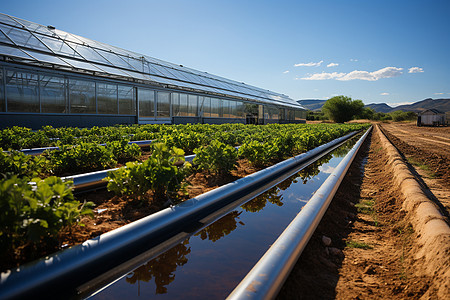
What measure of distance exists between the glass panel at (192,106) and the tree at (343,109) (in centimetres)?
5830

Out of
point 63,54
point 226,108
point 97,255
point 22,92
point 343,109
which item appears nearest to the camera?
point 97,255

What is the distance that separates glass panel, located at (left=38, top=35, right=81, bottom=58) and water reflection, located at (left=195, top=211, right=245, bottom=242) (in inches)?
517

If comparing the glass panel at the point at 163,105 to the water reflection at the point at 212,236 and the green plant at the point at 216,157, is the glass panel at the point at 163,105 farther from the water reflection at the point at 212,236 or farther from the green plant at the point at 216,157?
the water reflection at the point at 212,236

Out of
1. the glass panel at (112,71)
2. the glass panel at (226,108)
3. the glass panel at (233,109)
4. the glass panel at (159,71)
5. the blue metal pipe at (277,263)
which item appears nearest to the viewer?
the blue metal pipe at (277,263)

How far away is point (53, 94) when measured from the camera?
432 inches

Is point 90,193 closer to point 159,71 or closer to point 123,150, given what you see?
point 123,150

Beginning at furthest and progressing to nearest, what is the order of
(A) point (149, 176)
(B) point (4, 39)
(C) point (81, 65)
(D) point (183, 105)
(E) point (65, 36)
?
(D) point (183, 105), (E) point (65, 36), (C) point (81, 65), (B) point (4, 39), (A) point (149, 176)

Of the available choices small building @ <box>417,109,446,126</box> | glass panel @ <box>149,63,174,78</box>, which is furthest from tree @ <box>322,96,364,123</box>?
glass panel @ <box>149,63,174,78</box>

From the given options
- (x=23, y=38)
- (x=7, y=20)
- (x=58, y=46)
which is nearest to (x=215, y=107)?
(x=58, y=46)

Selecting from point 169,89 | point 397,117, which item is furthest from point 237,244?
point 397,117

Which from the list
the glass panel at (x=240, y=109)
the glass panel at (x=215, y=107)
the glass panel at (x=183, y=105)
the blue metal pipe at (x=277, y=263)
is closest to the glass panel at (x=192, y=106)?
the glass panel at (x=183, y=105)

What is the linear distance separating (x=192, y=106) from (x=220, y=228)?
1764 cm

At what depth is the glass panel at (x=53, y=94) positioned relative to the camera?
1062 cm

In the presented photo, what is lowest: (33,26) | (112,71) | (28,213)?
(28,213)
